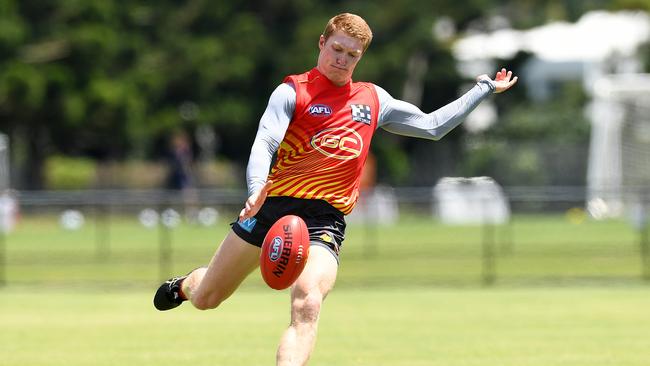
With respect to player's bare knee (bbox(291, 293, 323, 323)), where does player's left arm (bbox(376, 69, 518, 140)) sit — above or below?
above

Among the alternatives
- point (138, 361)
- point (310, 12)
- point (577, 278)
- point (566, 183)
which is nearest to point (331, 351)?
point (138, 361)

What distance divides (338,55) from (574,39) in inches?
2154

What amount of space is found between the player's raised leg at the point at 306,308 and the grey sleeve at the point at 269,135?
653 millimetres

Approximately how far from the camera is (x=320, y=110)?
8.90 m

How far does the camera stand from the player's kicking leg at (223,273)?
909cm

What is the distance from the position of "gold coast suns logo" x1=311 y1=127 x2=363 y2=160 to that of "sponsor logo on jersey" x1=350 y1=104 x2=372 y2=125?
120mm

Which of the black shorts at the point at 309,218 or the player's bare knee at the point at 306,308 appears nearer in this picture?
the player's bare knee at the point at 306,308

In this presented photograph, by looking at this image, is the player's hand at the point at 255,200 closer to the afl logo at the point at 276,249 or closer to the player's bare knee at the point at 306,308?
the afl logo at the point at 276,249

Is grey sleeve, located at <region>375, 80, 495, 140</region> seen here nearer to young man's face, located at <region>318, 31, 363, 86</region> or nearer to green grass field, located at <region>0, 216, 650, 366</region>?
young man's face, located at <region>318, 31, 363, 86</region>

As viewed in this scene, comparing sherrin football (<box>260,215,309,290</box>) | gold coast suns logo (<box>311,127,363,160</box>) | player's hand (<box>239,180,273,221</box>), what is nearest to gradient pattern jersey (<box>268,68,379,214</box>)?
gold coast suns logo (<box>311,127,363,160</box>)

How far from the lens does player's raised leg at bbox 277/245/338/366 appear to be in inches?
322

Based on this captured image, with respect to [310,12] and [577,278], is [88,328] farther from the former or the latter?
[310,12]

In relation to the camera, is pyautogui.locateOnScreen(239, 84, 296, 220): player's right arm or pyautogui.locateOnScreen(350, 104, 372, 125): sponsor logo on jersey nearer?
pyautogui.locateOnScreen(239, 84, 296, 220): player's right arm

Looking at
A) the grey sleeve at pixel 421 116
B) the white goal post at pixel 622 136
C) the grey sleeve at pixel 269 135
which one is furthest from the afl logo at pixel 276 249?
the white goal post at pixel 622 136
